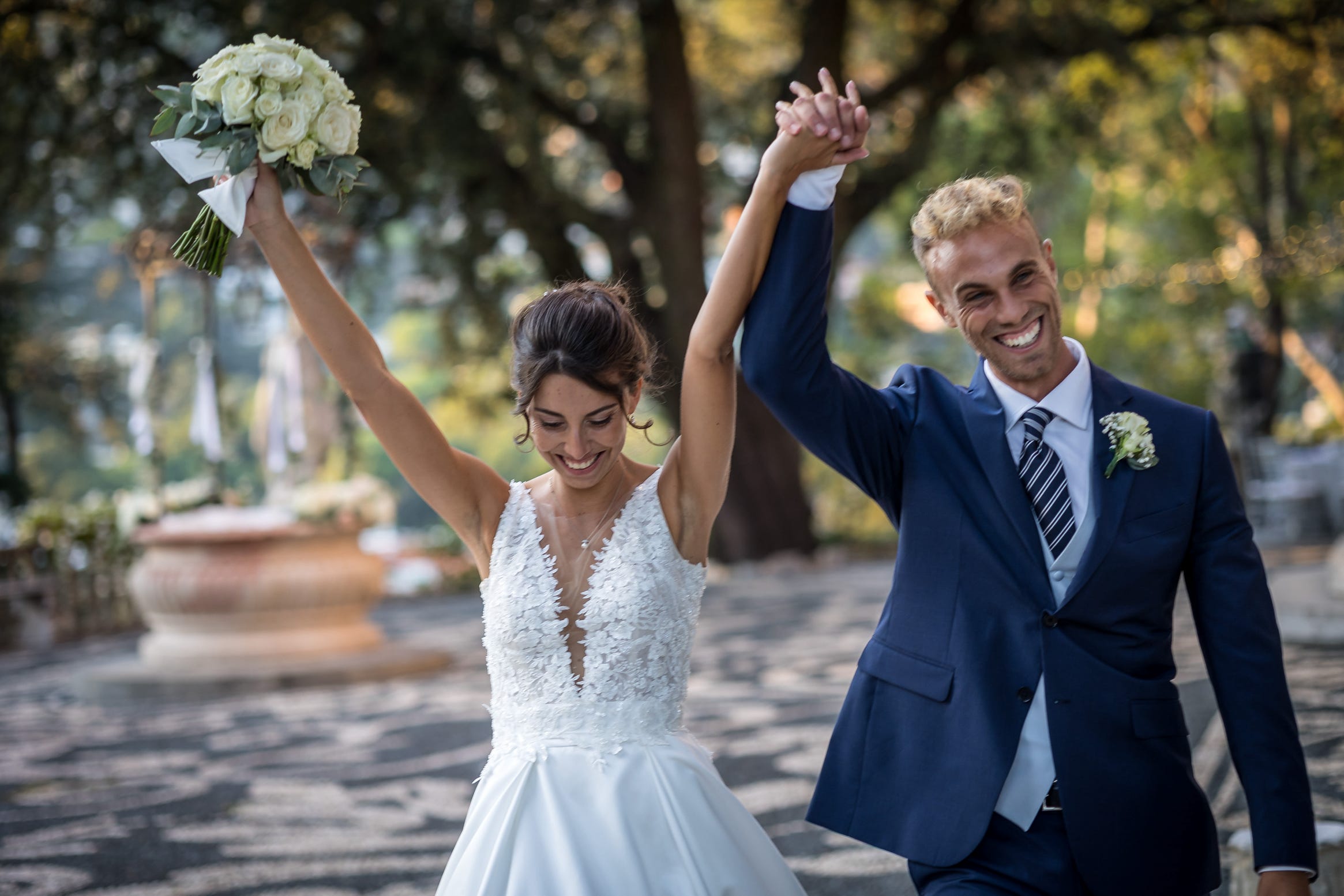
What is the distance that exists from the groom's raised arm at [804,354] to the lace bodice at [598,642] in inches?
16.0

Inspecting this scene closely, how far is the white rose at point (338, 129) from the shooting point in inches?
90.4

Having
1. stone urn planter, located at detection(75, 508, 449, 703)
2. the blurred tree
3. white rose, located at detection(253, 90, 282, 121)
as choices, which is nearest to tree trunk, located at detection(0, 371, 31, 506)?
the blurred tree

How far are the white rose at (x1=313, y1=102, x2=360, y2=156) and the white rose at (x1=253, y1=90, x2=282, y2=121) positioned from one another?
2.9 inches

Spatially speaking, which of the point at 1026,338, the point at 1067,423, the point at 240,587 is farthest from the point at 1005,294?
the point at 240,587

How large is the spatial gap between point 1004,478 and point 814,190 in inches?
23.2

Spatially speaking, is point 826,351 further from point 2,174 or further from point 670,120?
point 670,120

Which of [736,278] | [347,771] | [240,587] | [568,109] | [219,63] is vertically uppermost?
[568,109]

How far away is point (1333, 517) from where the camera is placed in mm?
15891

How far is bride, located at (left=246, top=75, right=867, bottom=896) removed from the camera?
2275 mm

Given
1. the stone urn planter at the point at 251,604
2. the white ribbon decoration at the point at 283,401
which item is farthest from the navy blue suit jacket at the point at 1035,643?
the white ribbon decoration at the point at 283,401

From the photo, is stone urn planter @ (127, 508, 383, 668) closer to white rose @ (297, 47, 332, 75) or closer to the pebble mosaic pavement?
the pebble mosaic pavement

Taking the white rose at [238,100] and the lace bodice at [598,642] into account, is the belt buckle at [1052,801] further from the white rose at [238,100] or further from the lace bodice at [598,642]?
the white rose at [238,100]

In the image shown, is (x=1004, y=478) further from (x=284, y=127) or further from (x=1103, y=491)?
(x=284, y=127)

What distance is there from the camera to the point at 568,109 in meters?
14.3
